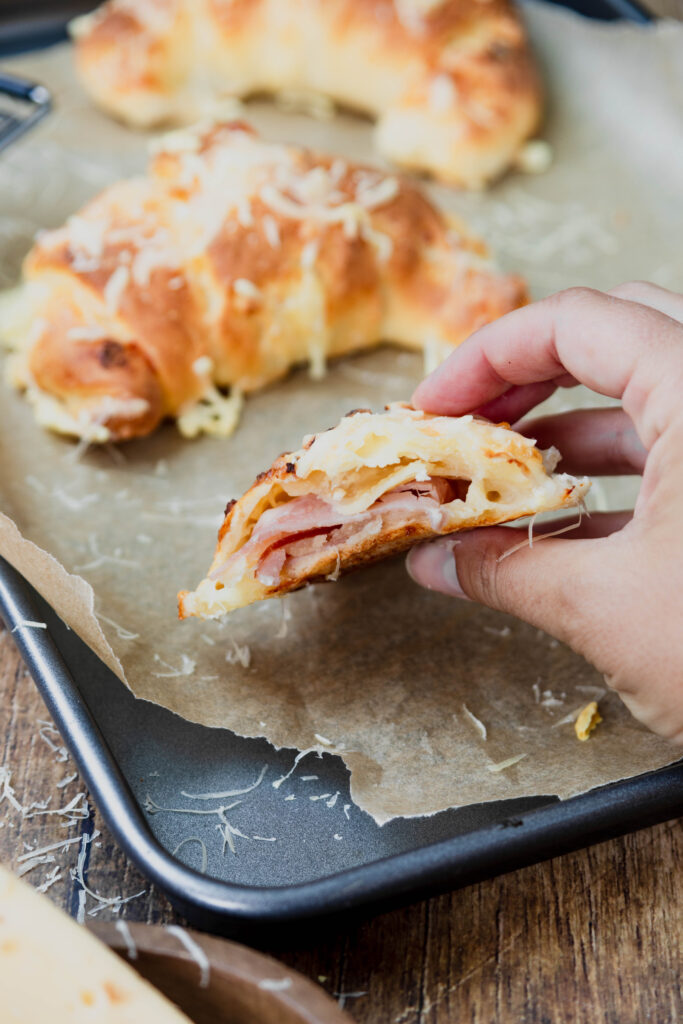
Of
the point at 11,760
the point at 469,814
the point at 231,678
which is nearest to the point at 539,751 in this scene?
the point at 469,814

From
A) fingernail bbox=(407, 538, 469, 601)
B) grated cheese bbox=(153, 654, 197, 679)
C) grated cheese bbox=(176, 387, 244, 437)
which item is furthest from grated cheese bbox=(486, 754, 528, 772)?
grated cheese bbox=(176, 387, 244, 437)

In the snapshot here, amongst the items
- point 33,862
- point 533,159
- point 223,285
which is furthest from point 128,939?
point 533,159

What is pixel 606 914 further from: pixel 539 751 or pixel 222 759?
pixel 222 759

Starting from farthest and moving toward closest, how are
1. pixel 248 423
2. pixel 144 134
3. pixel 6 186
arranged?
1. pixel 144 134
2. pixel 6 186
3. pixel 248 423

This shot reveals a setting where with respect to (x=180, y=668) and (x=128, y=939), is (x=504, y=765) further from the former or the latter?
(x=128, y=939)

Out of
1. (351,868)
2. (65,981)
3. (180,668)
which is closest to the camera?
(65,981)

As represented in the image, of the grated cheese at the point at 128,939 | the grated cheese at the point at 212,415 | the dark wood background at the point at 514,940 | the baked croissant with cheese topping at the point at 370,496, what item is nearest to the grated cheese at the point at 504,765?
the dark wood background at the point at 514,940

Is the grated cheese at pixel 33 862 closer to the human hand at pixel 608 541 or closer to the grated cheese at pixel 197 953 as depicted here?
the grated cheese at pixel 197 953
